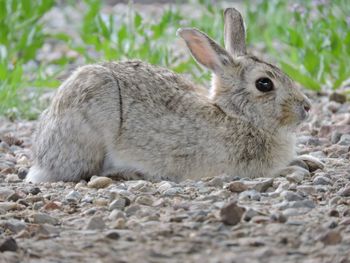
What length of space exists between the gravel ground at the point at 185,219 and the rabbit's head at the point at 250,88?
1.22 feet

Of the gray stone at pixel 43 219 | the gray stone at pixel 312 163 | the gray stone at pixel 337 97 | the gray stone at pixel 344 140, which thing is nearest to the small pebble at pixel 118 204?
the gray stone at pixel 43 219

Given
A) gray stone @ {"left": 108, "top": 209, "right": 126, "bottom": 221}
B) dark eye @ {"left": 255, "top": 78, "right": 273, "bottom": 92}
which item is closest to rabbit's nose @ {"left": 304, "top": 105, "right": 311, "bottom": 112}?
dark eye @ {"left": 255, "top": 78, "right": 273, "bottom": 92}

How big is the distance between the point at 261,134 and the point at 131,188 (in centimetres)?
126

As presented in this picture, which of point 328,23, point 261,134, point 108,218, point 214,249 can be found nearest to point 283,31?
point 328,23

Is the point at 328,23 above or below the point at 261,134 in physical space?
above

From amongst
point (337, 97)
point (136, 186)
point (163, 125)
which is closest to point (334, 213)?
point (136, 186)

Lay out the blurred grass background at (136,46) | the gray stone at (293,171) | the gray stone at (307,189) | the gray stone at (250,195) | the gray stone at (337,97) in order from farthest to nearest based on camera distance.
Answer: the gray stone at (337,97), the blurred grass background at (136,46), the gray stone at (293,171), the gray stone at (307,189), the gray stone at (250,195)

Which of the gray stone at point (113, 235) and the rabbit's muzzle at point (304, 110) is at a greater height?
the rabbit's muzzle at point (304, 110)

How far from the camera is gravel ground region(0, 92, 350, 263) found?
15.0 feet

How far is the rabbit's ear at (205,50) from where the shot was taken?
23.7 ft

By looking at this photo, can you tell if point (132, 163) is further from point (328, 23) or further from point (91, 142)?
point (328, 23)

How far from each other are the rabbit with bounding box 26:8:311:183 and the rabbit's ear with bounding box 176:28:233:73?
2 cm

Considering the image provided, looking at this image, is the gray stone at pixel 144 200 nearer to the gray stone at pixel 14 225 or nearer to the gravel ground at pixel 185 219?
the gravel ground at pixel 185 219

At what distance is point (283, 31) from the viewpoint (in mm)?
9852
